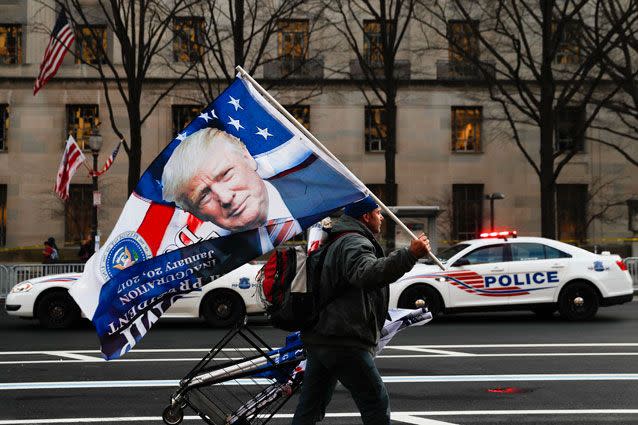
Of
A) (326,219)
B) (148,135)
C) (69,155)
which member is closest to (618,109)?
(69,155)

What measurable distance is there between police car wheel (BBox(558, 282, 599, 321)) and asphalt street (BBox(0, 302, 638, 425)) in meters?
0.58

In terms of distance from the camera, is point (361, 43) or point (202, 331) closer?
point (202, 331)

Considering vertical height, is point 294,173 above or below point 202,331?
above

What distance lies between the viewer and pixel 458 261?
1695cm

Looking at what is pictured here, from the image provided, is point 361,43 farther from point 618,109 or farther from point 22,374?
point 22,374

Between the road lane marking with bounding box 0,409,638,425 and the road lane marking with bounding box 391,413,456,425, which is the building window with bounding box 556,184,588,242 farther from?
the road lane marking with bounding box 391,413,456,425

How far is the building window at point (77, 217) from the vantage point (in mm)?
37047

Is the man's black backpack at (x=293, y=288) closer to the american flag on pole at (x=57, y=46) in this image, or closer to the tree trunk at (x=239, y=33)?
the tree trunk at (x=239, y=33)

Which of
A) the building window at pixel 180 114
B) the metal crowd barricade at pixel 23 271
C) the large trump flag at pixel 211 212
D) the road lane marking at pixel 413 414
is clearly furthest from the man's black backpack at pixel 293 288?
the building window at pixel 180 114

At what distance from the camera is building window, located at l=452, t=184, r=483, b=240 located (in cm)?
3825

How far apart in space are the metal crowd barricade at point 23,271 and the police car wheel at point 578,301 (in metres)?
12.7

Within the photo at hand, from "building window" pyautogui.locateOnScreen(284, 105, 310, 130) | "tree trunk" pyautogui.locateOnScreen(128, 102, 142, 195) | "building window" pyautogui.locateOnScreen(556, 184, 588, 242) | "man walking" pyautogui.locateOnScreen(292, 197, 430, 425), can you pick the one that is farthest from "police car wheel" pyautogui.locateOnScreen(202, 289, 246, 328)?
"building window" pyautogui.locateOnScreen(556, 184, 588, 242)

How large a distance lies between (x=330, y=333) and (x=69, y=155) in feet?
69.4

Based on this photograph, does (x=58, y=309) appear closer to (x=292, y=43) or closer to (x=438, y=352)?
(x=438, y=352)
